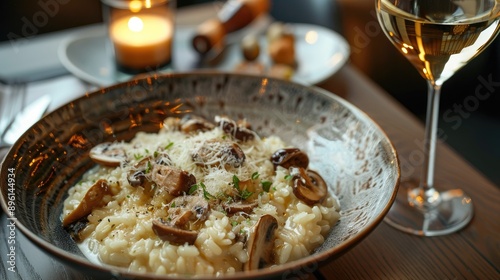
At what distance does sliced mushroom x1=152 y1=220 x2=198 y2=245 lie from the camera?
127cm

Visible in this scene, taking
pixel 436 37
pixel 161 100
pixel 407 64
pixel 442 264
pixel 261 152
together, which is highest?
pixel 436 37

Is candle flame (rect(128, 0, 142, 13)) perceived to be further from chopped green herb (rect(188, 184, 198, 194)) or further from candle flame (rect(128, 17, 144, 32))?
chopped green herb (rect(188, 184, 198, 194))

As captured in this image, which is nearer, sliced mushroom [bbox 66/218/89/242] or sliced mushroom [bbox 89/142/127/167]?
sliced mushroom [bbox 66/218/89/242]

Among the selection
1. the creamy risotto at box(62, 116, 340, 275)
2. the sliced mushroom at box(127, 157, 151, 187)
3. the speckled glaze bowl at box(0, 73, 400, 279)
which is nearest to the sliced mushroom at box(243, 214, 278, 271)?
the creamy risotto at box(62, 116, 340, 275)

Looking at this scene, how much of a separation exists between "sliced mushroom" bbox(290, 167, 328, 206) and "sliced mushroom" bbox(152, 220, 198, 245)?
31 cm

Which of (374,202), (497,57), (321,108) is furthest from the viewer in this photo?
(497,57)

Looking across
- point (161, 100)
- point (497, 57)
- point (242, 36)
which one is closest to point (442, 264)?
point (161, 100)

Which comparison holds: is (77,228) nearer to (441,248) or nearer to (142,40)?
(441,248)

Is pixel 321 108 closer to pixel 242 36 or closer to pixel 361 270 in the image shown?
pixel 361 270

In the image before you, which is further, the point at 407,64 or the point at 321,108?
the point at 407,64

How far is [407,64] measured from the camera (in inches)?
132

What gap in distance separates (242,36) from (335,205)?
4.85ft

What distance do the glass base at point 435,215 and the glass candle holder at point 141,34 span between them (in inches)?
49.6

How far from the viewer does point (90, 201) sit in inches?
56.7
